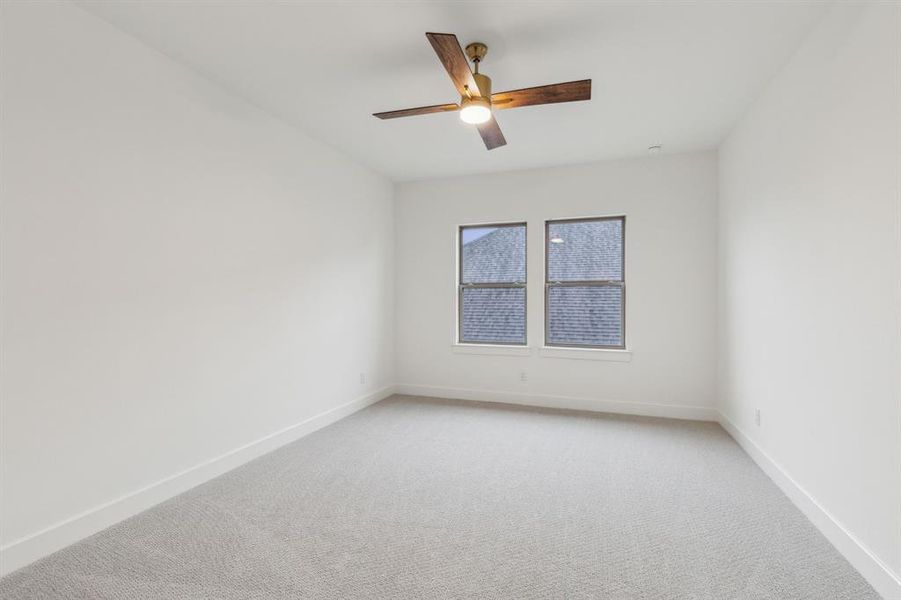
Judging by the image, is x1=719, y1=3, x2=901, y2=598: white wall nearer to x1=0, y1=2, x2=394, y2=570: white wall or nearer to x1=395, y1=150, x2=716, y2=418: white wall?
x1=395, y1=150, x2=716, y2=418: white wall

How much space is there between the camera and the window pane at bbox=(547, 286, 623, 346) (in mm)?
4535

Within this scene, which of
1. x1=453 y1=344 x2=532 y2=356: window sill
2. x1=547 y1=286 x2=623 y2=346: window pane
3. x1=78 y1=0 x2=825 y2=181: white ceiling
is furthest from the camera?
x1=453 y1=344 x2=532 y2=356: window sill

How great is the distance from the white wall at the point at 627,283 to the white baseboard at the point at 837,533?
50.9 inches

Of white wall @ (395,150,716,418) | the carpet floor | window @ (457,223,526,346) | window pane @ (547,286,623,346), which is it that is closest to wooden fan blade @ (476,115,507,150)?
white wall @ (395,150,716,418)

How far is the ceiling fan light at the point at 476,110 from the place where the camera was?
7.81 ft

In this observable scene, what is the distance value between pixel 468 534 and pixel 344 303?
2671 mm

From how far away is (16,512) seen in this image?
189 centimetres

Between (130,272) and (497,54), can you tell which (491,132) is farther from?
(130,272)

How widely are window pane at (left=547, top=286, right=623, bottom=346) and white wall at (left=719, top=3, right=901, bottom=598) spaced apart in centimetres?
142

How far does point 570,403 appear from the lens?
4.58 metres

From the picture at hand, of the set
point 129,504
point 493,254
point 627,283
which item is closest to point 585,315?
point 627,283

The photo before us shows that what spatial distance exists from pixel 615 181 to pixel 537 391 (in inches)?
94.3

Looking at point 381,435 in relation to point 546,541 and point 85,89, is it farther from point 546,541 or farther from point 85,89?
point 85,89

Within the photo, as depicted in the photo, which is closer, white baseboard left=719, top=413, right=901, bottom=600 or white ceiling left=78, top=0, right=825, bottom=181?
white baseboard left=719, top=413, right=901, bottom=600
